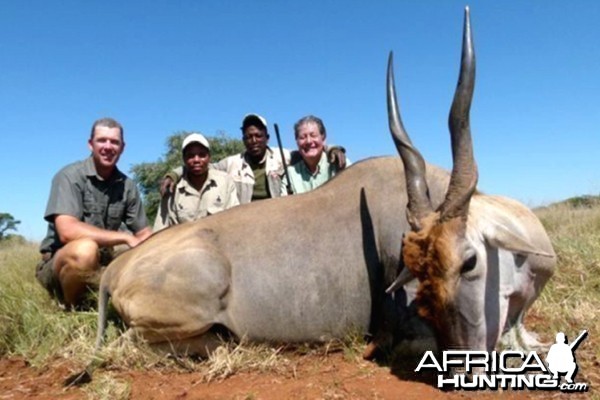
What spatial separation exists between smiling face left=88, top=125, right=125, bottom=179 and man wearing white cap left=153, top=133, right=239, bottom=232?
2.84ft

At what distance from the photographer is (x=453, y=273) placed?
9.45ft

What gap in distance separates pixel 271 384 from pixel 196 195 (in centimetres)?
303

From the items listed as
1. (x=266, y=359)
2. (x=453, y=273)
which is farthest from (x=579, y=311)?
(x=266, y=359)

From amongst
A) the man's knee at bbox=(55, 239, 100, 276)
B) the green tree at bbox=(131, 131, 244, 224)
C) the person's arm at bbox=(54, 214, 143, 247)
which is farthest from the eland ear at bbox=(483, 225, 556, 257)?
the green tree at bbox=(131, 131, 244, 224)

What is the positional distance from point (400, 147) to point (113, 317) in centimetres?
254

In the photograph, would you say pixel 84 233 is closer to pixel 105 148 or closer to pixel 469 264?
pixel 105 148

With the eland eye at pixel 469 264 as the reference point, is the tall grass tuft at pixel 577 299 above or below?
below

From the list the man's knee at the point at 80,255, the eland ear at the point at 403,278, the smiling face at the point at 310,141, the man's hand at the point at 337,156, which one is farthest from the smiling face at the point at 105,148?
the eland ear at the point at 403,278

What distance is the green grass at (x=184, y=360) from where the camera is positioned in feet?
11.4

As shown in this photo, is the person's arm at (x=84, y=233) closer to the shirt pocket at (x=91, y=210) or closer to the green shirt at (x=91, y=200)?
the green shirt at (x=91, y=200)

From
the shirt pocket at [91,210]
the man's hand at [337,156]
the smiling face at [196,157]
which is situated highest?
the smiling face at [196,157]

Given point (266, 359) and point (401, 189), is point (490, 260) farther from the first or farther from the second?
point (266, 359)

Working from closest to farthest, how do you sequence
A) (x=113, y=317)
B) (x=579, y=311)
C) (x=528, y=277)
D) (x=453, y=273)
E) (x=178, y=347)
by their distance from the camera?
(x=453, y=273) < (x=528, y=277) < (x=178, y=347) < (x=579, y=311) < (x=113, y=317)

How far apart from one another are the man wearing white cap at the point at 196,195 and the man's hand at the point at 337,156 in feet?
3.55
